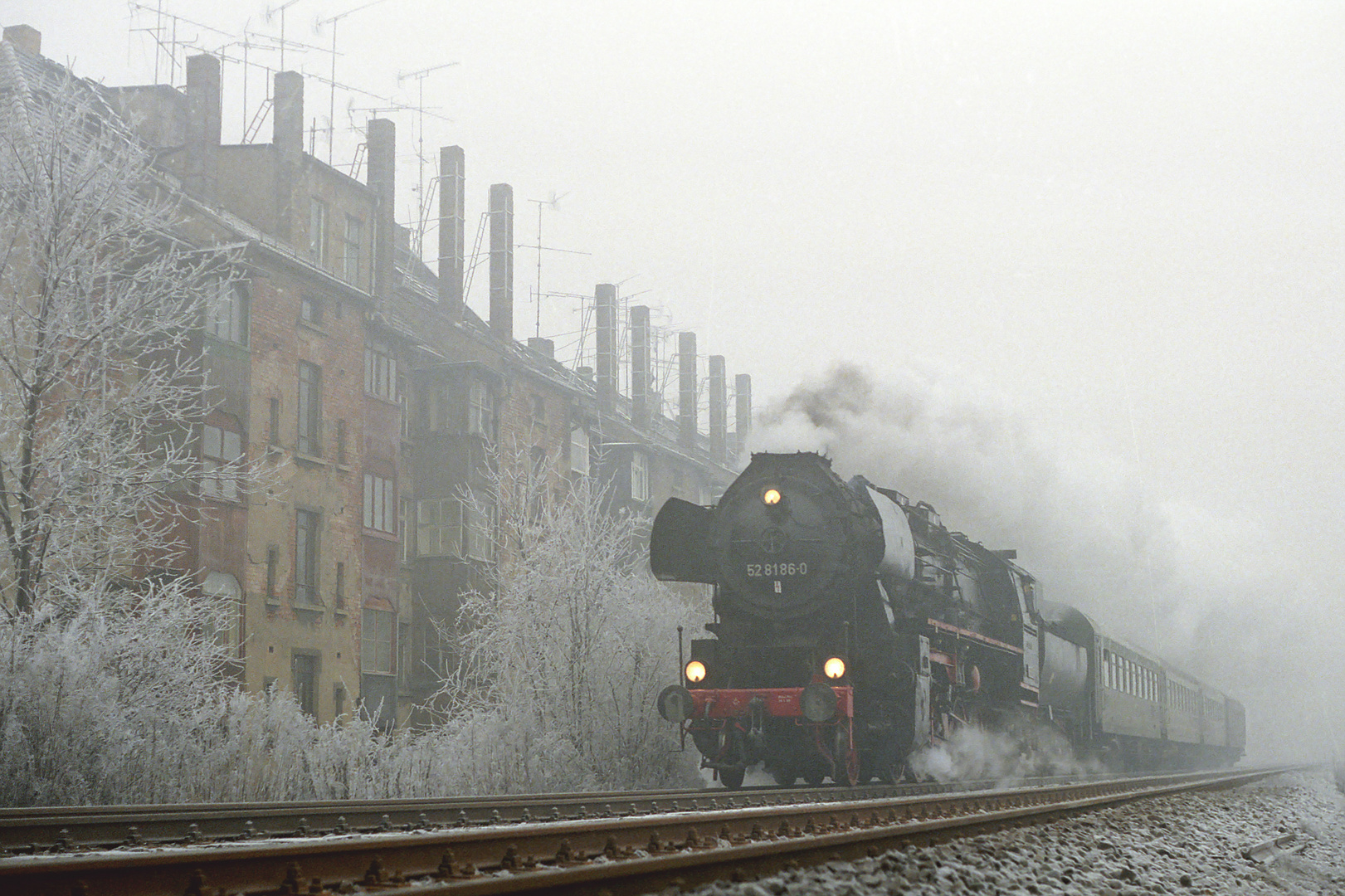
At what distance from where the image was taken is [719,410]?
5697 cm

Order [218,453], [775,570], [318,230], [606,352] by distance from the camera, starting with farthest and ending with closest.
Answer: [606,352], [318,230], [218,453], [775,570]

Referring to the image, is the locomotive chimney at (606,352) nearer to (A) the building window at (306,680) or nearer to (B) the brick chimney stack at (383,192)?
(B) the brick chimney stack at (383,192)

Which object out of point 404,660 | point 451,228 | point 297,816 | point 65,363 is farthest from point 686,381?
point 297,816

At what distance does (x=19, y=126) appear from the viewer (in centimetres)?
1767

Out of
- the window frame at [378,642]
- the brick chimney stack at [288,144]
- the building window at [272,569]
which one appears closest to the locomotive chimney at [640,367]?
the window frame at [378,642]

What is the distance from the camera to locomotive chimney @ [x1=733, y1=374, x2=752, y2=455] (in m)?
59.3

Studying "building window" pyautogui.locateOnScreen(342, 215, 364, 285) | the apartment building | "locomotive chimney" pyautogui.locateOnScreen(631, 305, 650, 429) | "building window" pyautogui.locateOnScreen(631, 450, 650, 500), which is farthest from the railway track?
"locomotive chimney" pyautogui.locateOnScreen(631, 305, 650, 429)

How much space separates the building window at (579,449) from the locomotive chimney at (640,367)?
5433 millimetres

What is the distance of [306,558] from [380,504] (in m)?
3.52

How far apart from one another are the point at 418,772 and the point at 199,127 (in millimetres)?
19997

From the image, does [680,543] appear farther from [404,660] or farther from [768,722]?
[404,660]

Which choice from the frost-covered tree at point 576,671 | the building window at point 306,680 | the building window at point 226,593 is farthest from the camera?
the building window at point 306,680

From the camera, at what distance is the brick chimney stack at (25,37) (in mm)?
27562

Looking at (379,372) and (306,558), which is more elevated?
(379,372)
